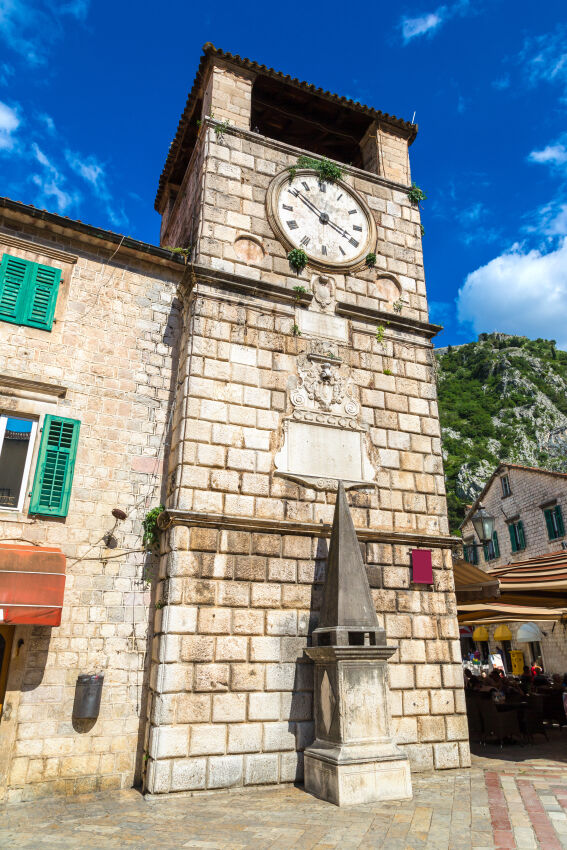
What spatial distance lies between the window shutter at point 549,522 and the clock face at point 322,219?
2015cm

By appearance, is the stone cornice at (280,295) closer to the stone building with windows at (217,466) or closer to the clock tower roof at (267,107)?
the stone building with windows at (217,466)

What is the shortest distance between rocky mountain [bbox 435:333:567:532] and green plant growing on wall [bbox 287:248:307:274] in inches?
1828

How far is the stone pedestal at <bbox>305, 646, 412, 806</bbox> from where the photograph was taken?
638cm

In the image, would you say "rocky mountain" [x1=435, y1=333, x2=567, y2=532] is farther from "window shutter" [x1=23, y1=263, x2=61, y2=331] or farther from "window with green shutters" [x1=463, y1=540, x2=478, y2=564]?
"window shutter" [x1=23, y1=263, x2=61, y2=331]

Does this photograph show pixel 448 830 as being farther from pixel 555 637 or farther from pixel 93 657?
pixel 555 637

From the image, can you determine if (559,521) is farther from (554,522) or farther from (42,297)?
(42,297)

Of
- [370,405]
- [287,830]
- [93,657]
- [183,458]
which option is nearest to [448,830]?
[287,830]

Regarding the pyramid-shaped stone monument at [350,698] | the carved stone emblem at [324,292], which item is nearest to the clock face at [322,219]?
the carved stone emblem at [324,292]

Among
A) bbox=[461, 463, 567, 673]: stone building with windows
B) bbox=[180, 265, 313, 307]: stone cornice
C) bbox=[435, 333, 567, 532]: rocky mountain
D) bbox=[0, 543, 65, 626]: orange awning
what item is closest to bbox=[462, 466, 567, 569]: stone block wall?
bbox=[461, 463, 567, 673]: stone building with windows

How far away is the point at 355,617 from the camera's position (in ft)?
23.8

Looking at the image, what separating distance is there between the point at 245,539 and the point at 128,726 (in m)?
2.83

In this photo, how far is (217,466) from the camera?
8109 mm

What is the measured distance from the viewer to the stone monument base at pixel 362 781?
6289 millimetres

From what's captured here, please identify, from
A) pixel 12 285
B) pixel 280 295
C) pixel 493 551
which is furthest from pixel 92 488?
pixel 493 551
